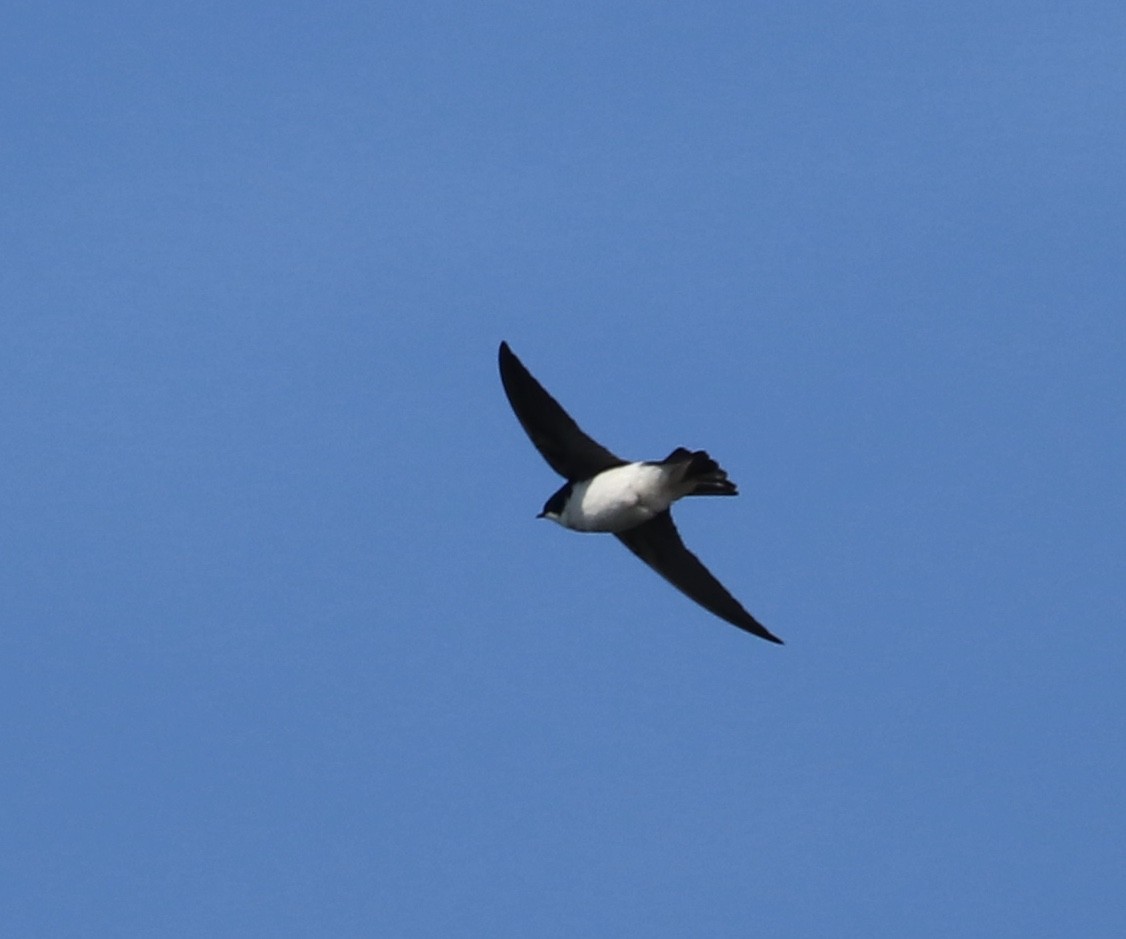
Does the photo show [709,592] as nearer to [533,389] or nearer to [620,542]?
[620,542]

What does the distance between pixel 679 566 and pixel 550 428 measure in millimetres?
2000

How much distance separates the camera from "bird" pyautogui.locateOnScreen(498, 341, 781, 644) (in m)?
25.1

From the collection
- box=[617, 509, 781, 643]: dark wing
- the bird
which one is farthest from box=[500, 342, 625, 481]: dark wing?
box=[617, 509, 781, 643]: dark wing

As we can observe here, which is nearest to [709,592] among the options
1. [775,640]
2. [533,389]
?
[775,640]

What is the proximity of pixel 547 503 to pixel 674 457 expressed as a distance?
2.43m

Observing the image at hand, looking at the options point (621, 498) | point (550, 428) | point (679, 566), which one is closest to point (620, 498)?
point (621, 498)

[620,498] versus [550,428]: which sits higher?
[550,428]

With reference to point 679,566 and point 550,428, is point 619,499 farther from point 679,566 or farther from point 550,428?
point 679,566

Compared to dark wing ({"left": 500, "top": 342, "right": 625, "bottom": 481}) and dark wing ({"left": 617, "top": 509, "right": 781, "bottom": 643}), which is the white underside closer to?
dark wing ({"left": 500, "top": 342, "right": 625, "bottom": 481})

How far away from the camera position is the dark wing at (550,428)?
84.4 feet

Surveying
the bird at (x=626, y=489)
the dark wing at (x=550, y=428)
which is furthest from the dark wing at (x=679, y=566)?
the dark wing at (x=550, y=428)

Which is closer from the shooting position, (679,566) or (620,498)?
(620,498)

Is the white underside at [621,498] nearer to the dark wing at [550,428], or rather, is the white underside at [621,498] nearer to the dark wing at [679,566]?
the dark wing at [550,428]

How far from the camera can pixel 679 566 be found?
88.0ft
